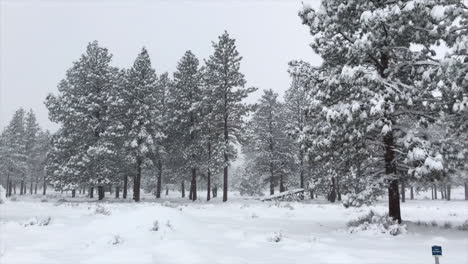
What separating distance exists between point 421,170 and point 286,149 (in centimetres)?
3503

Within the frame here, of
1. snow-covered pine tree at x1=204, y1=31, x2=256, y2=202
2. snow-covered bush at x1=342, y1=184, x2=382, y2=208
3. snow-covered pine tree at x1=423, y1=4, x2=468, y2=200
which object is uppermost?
snow-covered pine tree at x1=204, y1=31, x2=256, y2=202

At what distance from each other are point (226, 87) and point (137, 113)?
851cm

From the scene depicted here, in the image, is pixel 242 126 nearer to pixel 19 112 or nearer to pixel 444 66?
pixel 444 66

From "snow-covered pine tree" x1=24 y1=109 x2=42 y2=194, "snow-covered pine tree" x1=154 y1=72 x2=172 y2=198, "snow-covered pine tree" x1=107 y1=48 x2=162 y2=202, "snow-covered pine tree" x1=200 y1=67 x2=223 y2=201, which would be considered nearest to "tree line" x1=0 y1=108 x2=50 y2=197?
"snow-covered pine tree" x1=24 y1=109 x2=42 y2=194

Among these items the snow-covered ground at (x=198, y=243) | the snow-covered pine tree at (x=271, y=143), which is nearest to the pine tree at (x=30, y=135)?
the snow-covered pine tree at (x=271, y=143)

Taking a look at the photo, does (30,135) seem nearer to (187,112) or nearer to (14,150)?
(14,150)

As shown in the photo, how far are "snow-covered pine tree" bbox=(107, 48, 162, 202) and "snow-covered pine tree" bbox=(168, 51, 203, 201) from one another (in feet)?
7.34

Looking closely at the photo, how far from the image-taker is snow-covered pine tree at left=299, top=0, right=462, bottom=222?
39.8ft

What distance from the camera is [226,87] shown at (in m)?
35.0

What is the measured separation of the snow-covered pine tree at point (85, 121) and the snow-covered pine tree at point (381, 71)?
2381 cm

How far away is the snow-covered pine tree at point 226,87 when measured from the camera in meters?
34.8

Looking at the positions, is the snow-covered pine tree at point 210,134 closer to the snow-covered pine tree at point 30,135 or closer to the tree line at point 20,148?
the tree line at point 20,148

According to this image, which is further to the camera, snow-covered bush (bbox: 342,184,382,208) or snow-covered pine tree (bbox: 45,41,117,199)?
snow-covered pine tree (bbox: 45,41,117,199)

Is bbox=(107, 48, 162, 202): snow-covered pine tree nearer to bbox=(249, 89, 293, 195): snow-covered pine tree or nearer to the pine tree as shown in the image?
bbox=(249, 89, 293, 195): snow-covered pine tree
